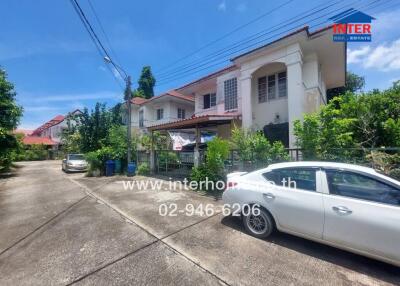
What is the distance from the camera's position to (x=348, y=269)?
3217mm

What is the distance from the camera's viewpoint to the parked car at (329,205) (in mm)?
2998

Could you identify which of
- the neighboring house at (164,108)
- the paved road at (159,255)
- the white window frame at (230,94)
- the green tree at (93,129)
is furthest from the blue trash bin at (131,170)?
the neighboring house at (164,108)

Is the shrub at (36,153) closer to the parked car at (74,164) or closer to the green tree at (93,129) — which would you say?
the parked car at (74,164)

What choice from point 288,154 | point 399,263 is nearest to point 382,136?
point 288,154

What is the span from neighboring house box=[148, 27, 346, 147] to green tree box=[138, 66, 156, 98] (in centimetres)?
2677

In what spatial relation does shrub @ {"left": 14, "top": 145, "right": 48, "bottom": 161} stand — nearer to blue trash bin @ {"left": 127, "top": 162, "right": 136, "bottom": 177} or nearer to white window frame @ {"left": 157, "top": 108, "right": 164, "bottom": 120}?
white window frame @ {"left": 157, "top": 108, "right": 164, "bottom": 120}

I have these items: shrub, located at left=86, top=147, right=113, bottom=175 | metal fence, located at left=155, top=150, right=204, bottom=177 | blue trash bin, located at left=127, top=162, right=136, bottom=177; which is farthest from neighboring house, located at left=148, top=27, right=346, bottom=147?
shrub, located at left=86, top=147, right=113, bottom=175

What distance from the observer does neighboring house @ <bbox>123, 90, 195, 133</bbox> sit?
19572 mm

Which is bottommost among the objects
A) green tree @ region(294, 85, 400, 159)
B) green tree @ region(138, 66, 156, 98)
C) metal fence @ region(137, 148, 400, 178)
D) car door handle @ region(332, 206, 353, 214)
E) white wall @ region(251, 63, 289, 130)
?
car door handle @ region(332, 206, 353, 214)

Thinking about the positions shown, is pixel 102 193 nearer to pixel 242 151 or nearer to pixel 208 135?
pixel 242 151

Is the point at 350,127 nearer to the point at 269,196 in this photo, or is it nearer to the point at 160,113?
the point at 269,196

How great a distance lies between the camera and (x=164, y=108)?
2103cm

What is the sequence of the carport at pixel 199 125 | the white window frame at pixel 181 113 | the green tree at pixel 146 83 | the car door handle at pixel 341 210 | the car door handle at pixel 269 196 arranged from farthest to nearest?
the green tree at pixel 146 83 < the white window frame at pixel 181 113 < the carport at pixel 199 125 < the car door handle at pixel 269 196 < the car door handle at pixel 341 210

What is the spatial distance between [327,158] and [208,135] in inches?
356
